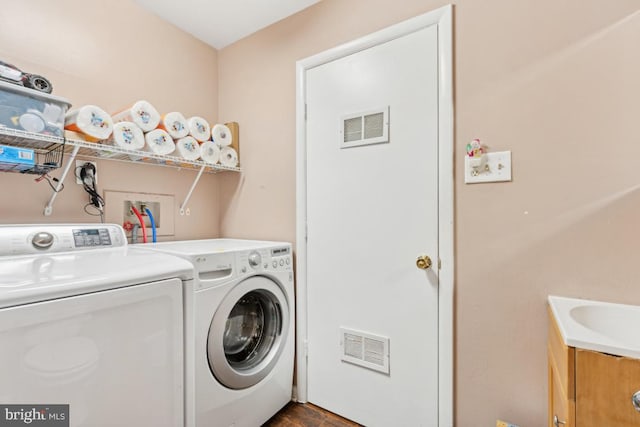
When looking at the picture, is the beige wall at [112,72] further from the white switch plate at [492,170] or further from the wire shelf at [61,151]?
the white switch plate at [492,170]

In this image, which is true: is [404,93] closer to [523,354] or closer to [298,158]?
[298,158]

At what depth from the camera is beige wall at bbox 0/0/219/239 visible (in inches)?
58.7

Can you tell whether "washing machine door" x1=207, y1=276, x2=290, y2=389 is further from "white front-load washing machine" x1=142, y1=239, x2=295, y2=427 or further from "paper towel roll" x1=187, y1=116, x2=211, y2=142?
"paper towel roll" x1=187, y1=116, x2=211, y2=142

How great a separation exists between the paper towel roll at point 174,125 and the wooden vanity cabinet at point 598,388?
6.77 ft

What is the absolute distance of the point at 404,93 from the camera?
61.9 inches

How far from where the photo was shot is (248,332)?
5.65 feet

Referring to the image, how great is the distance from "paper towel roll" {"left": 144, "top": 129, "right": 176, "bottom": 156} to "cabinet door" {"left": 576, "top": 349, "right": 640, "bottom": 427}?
79.5 inches

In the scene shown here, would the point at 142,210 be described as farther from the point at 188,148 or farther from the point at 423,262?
the point at 423,262

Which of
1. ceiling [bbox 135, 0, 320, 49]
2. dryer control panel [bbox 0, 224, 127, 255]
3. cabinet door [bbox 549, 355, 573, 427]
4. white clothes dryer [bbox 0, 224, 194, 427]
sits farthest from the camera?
ceiling [bbox 135, 0, 320, 49]

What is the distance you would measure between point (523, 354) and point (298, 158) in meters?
1.54

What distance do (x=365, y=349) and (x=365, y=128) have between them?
124 cm

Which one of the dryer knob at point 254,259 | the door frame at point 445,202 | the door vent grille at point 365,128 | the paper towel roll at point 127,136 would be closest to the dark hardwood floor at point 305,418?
the door frame at point 445,202

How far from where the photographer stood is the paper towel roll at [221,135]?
2104mm

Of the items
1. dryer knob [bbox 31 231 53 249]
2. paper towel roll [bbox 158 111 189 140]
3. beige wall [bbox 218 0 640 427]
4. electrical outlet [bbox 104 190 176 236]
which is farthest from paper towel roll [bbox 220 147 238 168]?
beige wall [bbox 218 0 640 427]
